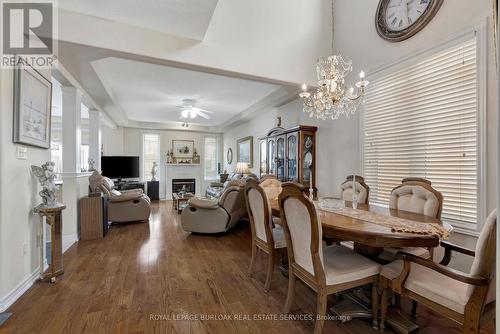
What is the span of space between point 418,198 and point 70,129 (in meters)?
4.63

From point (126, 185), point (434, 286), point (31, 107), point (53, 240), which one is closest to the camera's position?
point (434, 286)

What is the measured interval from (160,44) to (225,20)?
89cm

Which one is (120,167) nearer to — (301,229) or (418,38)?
(301,229)

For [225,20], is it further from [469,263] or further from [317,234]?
[469,263]

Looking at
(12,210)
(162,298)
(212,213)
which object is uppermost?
(12,210)

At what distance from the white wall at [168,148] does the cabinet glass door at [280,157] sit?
4.85 meters

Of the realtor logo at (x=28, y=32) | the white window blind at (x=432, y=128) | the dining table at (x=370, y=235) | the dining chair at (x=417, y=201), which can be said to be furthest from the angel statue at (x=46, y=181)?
the white window blind at (x=432, y=128)

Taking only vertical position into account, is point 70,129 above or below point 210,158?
above

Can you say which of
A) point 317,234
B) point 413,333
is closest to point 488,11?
point 317,234

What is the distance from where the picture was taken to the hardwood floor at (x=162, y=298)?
5.74 ft

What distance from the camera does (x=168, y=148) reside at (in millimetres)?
8484

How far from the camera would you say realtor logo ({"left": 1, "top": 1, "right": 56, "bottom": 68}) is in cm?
200

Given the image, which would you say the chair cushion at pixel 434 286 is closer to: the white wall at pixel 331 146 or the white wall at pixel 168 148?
the white wall at pixel 331 146

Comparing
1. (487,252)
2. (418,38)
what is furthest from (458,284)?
(418,38)
